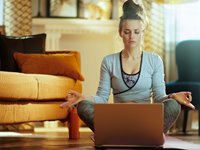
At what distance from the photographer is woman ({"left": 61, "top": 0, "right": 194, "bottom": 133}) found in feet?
7.32

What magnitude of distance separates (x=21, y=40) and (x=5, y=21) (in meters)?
1.03

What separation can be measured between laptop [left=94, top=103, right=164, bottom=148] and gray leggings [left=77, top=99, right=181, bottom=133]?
21 centimetres

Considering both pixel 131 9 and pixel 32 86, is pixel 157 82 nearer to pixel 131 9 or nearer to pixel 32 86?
pixel 131 9

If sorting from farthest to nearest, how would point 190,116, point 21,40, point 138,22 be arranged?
point 190,116, point 21,40, point 138,22

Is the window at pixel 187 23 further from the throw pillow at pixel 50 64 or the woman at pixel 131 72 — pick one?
the woman at pixel 131 72

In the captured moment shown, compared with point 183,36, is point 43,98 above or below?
below

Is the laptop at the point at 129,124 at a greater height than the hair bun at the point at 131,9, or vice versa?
the hair bun at the point at 131,9

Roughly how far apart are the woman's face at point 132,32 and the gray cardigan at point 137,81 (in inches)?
3.9

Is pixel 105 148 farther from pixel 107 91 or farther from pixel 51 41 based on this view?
pixel 51 41

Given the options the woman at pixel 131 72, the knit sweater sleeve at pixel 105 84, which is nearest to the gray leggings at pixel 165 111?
the woman at pixel 131 72

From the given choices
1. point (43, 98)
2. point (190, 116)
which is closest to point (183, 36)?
point (190, 116)

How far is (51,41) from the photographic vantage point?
459cm

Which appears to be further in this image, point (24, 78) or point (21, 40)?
point (21, 40)

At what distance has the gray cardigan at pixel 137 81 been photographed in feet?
7.36
